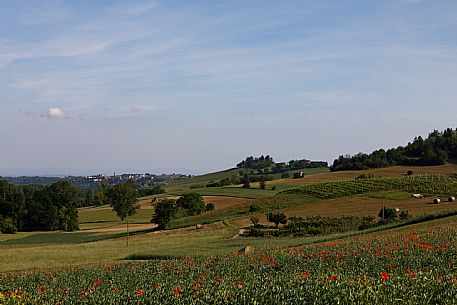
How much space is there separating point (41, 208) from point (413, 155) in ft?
276

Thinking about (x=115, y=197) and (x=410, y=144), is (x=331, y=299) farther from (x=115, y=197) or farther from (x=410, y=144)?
(x=410, y=144)

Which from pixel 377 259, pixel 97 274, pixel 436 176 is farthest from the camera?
pixel 436 176

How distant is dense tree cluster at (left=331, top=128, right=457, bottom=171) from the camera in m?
114

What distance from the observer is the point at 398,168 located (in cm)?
11094

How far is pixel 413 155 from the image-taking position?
4877 inches

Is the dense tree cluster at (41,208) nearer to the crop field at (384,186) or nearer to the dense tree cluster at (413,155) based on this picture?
the crop field at (384,186)

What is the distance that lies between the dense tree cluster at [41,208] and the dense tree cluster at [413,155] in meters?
65.4

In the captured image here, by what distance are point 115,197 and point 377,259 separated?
7899 cm

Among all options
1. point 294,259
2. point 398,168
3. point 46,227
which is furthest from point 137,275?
point 398,168

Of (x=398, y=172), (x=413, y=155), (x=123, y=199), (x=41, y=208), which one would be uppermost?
(x=413, y=155)

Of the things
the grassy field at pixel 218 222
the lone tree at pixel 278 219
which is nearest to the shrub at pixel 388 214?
the grassy field at pixel 218 222

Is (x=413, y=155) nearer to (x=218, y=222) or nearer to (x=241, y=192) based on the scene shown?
(x=241, y=192)

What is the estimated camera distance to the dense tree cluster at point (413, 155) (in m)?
114

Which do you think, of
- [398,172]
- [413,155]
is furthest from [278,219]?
[413,155]
